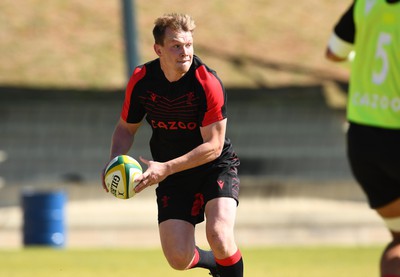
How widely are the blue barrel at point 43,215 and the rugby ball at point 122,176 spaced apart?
32.9 feet

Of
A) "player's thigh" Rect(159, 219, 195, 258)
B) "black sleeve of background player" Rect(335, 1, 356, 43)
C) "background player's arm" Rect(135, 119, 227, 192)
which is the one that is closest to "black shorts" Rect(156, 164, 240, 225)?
"player's thigh" Rect(159, 219, 195, 258)

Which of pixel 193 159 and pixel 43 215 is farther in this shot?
pixel 43 215

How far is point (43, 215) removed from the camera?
57.1 ft

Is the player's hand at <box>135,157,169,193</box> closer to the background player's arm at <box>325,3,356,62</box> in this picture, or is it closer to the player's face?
the player's face

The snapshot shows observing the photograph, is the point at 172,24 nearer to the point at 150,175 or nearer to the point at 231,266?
the point at 150,175

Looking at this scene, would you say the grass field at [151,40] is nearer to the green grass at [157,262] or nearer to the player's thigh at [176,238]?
the green grass at [157,262]

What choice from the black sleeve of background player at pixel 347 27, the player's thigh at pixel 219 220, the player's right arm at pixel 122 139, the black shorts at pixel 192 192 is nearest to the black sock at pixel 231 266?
the player's thigh at pixel 219 220

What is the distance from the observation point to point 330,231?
2147 cm

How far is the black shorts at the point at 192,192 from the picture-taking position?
7824mm

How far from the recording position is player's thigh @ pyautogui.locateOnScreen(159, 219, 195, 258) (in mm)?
7719

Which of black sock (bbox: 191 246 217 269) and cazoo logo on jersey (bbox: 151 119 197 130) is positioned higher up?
cazoo logo on jersey (bbox: 151 119 197 130)

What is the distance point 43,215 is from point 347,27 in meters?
12.2

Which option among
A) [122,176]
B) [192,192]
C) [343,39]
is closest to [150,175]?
[122,176]

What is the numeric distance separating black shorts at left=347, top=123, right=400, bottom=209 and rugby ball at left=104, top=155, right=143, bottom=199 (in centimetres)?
204
